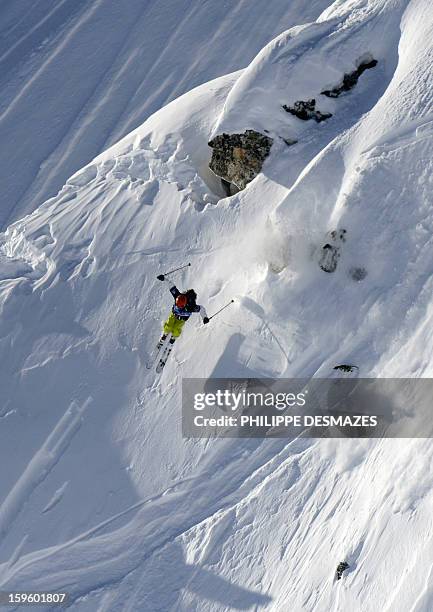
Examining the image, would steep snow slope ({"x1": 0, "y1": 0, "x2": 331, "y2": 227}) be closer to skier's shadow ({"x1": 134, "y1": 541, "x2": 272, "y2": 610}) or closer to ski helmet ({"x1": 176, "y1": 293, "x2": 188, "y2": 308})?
ski helmet ({"x1": 176, "y1": 293, "x2": 188, "y2": 308})

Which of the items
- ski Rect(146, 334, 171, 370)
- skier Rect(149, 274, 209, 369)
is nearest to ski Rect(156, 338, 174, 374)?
skier Rect(149, 274, 209, 369)

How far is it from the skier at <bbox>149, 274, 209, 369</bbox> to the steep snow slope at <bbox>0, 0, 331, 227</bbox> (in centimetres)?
856

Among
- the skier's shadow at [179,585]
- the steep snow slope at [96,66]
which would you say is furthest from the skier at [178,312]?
the steep snow slope at [96,66]

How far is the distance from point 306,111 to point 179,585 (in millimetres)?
10236

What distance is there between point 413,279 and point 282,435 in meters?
3.89

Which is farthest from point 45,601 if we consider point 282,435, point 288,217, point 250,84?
point 250,84

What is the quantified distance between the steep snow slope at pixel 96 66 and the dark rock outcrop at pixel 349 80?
743cm

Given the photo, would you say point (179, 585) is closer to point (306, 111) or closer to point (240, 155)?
point (240, 155)

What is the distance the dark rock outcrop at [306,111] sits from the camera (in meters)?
16.8

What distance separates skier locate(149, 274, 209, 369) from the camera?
15.0m

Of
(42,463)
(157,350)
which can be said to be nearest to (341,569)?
(157,350)

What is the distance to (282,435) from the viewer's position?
1470 cm

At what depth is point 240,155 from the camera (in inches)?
666

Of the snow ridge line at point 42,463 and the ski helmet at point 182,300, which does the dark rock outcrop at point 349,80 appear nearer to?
the ski helmet at point 182,300
